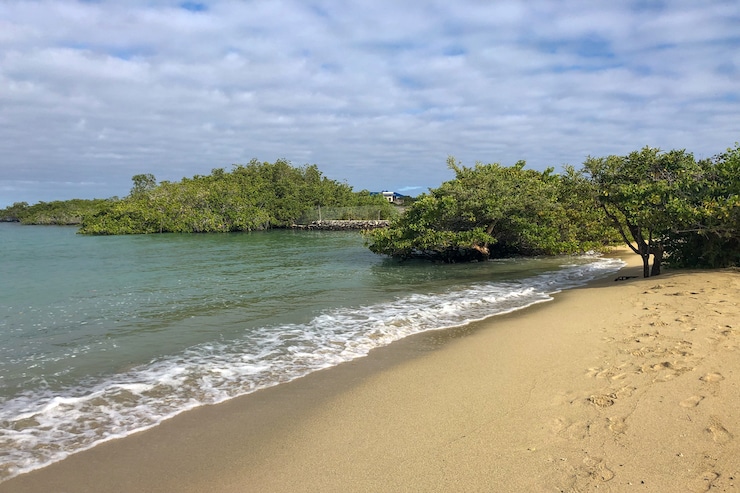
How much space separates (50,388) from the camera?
581 centimetres

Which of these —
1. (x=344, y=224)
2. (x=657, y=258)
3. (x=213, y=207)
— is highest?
(x=213, y=207)

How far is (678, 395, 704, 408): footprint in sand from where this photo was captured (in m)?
4.18

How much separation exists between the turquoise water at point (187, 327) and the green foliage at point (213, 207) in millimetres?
42844

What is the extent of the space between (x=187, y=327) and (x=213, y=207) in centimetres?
5593

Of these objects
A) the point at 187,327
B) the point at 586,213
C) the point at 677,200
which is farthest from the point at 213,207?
the point at 677,200

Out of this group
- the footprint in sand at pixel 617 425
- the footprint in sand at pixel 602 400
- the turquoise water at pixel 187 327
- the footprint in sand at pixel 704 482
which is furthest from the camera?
the turquoise water at pixel 187 327

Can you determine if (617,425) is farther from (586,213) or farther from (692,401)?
(586,213)

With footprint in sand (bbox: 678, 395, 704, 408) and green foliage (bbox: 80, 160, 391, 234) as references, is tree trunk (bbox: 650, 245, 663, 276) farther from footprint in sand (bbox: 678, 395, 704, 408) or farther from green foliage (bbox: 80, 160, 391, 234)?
green foliage (bbox: 80, 160, 391, 234)

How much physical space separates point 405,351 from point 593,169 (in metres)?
7.78

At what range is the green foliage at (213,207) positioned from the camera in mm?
60469

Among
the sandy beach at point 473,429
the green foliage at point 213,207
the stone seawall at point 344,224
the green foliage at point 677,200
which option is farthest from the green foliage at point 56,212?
the sandy beach at point 473,429

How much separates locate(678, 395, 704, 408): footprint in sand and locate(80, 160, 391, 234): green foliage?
59596mm

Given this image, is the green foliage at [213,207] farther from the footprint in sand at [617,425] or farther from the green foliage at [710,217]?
the footprint in sand at [617,425]

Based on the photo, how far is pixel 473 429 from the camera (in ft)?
13.5
